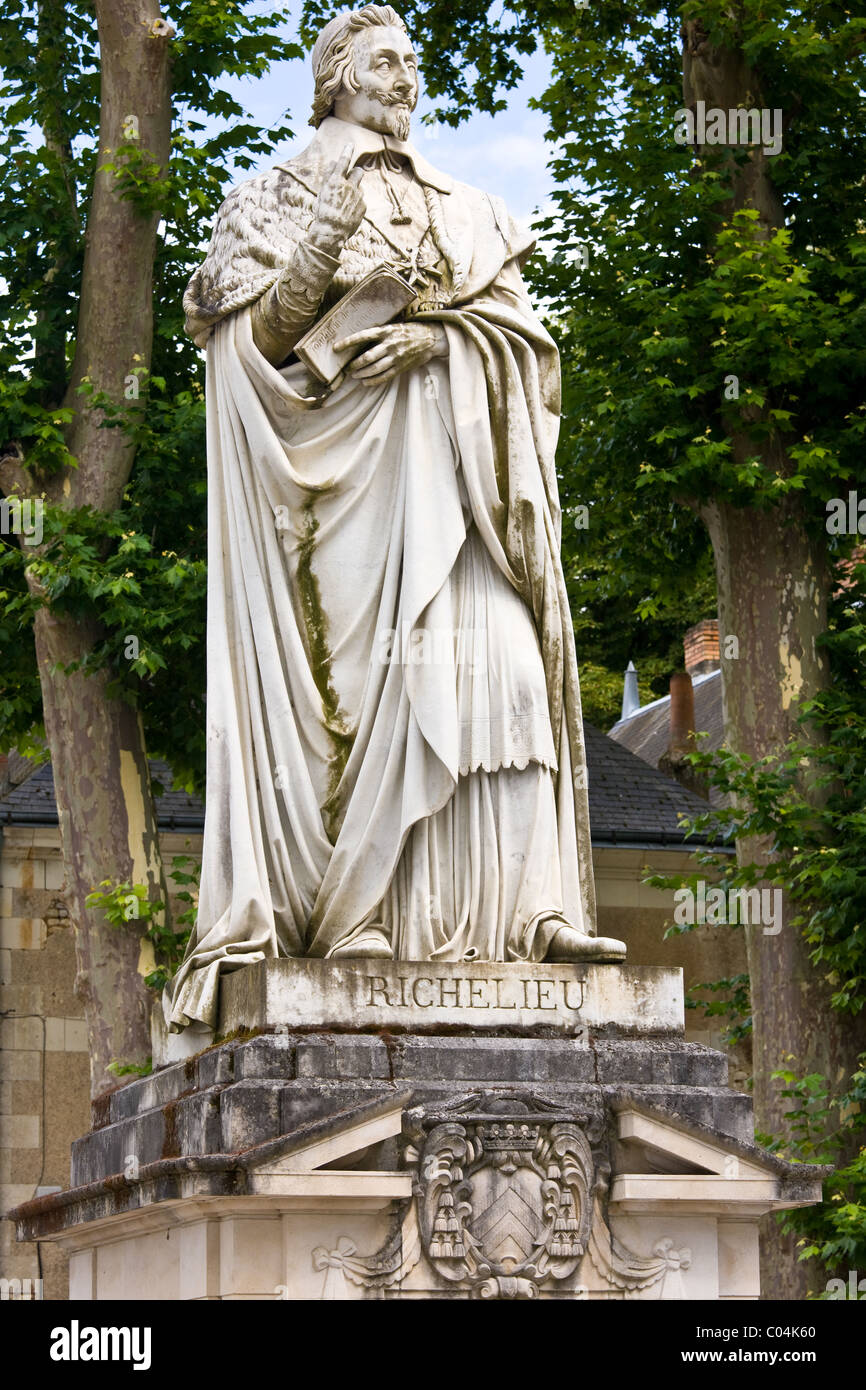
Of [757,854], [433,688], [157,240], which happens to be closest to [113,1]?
[157,240]

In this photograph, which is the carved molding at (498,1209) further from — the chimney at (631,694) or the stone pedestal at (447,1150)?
the chimney at (631,694)

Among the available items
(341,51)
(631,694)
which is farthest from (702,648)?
(341,51)

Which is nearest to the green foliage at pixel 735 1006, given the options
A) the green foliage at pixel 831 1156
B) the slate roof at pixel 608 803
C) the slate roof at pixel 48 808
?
the green foliage at pixel 831 1156

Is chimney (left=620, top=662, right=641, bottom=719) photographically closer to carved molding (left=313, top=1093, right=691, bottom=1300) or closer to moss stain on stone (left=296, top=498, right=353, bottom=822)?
moss stain on stone (left=296, top=498, right=353, bottom=822)

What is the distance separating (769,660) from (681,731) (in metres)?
8.88

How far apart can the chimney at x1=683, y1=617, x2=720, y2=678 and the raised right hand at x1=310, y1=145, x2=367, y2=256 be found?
22.1 m

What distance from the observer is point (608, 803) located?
69.8ft

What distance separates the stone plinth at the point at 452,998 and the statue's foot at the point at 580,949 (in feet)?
0.10

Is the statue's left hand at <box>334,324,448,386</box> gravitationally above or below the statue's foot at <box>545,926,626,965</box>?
above

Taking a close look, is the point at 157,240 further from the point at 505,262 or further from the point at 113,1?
the point at 505,262

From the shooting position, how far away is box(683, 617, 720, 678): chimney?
94.1ft

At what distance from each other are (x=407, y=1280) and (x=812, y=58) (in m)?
12.1

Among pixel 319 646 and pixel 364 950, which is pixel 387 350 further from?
pixel 364 950

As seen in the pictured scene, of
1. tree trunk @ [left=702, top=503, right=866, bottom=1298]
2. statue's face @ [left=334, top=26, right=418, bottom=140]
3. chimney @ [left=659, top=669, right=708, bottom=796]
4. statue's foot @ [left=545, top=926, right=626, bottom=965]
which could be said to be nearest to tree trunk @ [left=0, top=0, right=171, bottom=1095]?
tree trunk @ [left=702, top=503, right=866, bottom=1298]
